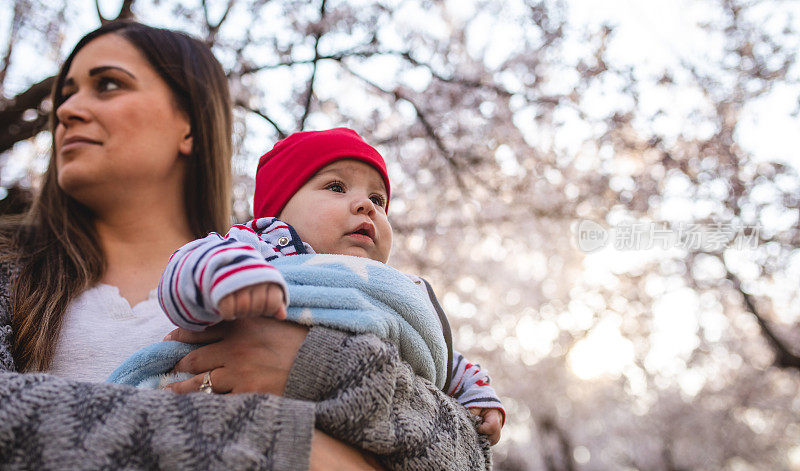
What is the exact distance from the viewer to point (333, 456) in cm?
110

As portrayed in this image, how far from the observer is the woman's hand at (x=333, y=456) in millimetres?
1073

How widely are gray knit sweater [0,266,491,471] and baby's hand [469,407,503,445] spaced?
36cm

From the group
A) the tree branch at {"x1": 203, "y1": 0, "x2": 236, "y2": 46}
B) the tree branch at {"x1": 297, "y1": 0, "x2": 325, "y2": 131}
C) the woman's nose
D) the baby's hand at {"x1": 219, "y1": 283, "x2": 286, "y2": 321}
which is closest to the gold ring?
the baby's hand at {"x1": 219, "y1": 283, "x2": 286, "y2": 321}

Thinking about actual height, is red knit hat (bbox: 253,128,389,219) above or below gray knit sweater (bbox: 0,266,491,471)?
above

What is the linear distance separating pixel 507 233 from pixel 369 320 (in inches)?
297

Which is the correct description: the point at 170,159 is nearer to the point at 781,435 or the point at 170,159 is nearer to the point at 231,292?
the point at 231,292

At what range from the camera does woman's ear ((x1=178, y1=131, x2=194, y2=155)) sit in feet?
7.64

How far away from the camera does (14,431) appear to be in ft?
2.97

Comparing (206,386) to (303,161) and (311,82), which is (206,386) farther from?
(311,82)

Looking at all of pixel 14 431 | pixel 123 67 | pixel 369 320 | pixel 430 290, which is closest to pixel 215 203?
pixel 123 67

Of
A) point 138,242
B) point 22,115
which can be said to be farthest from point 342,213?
point 22,115

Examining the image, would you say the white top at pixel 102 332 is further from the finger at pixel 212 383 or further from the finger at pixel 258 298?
the finger at pixel 258 298

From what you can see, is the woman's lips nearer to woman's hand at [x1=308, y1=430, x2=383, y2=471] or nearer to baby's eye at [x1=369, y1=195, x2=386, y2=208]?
baby's eye at [x1=369, y1=195, x2=386, y2=208]

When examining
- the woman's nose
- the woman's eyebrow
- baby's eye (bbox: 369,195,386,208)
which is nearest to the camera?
baby's eye (bbox: 369,195,386,208)
